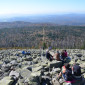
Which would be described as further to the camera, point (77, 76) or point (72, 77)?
point (77, 76)

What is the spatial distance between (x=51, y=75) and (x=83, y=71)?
8.70 ft

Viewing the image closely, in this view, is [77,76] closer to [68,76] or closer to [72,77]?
[72,77]

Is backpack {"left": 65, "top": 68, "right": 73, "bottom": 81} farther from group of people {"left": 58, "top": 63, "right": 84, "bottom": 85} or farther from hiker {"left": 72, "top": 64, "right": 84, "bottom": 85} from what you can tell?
hiker {"left": 72, "top": 64, "right": 84, "bottom": 85}

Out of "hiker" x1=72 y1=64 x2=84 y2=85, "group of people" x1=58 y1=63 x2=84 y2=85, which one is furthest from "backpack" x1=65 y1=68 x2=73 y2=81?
"hiker" x1=72 y1=64 x2=84 y2=85

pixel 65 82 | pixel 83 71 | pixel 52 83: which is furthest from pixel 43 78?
pixel 83 71

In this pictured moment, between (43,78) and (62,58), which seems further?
(62,58)

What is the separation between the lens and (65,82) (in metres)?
8.83

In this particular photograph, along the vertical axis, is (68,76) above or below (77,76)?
above

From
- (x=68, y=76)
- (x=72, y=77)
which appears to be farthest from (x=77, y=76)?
(x=68, y=76)

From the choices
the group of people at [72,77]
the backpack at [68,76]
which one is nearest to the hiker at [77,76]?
the group of people at [72,77]

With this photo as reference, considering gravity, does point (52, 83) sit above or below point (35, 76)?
below

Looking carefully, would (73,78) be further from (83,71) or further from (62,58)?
(62,58)

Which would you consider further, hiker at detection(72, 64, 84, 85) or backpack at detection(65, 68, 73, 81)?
hiker at detection(72, 64, 84, 85)

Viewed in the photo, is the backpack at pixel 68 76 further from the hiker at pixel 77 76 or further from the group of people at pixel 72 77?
the hiker at pixel 77 76
